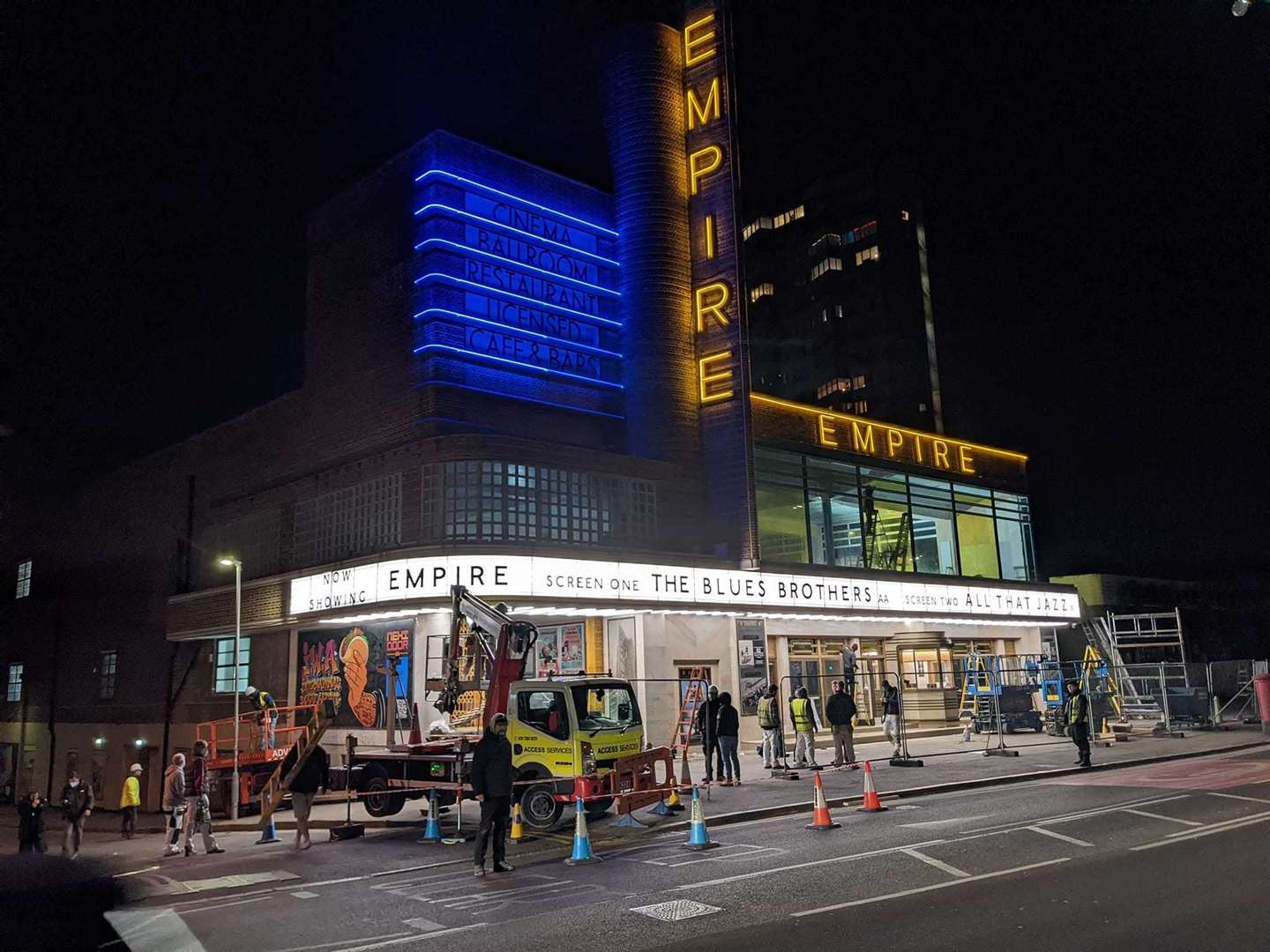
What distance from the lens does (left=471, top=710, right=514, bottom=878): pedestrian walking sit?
12.2m

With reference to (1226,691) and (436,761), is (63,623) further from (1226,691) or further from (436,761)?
(1226,691)

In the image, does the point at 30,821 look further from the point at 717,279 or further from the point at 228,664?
the point at 717,279

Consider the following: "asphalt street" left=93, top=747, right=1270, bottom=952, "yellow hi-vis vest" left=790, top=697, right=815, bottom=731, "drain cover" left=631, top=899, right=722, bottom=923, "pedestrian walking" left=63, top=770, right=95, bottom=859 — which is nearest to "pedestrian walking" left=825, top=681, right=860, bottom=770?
"yellow hi-vis vest" left=790, top=697, right=815, bottom=731

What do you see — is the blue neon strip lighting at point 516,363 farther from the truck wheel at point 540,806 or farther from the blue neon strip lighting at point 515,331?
the truck wheel at point 540,806

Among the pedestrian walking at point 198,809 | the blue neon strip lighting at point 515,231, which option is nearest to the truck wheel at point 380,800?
the pedestrian walking at point 198,809

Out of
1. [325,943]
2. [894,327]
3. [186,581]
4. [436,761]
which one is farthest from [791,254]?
[325,943]

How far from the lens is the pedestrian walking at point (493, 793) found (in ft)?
39.9

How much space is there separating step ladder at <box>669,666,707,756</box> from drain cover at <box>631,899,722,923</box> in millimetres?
10404

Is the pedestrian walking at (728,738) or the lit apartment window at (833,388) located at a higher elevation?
the lit apartment window at (833,388)

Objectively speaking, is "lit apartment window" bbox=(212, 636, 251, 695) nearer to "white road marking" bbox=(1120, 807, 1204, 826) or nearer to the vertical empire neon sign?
the vertical empire neon sign

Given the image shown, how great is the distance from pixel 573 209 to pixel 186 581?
64.9 ft

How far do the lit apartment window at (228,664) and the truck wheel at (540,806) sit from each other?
1941 cm

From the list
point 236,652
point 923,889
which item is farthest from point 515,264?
point 923,889

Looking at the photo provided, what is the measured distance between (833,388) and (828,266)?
553 inches
